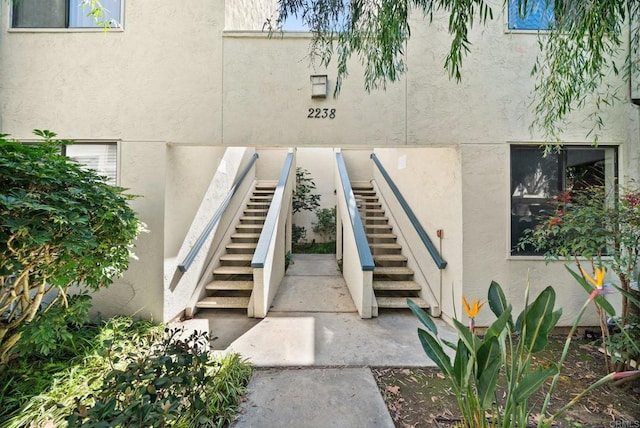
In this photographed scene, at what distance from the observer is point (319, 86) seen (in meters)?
3.59

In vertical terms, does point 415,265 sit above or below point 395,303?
above

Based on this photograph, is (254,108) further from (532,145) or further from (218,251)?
(532,145)

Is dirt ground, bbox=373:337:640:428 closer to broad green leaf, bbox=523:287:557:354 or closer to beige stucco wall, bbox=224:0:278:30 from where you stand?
broad green leaf, bbox=523:287:557:354

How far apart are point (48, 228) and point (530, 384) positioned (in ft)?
11.5

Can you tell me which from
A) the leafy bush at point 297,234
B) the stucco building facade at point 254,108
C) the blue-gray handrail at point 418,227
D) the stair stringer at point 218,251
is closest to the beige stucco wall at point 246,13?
the stucco building facade at point 254,108

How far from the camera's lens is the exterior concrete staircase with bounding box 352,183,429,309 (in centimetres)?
471

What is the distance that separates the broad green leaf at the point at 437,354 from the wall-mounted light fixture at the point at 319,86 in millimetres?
3072

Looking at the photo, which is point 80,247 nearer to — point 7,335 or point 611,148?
point 7,335

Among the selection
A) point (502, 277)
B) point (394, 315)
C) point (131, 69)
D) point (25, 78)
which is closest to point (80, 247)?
point (131, 69)

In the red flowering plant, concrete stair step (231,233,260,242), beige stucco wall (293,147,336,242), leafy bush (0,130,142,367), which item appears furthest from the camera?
beige stucco wall (293,147,336,242)

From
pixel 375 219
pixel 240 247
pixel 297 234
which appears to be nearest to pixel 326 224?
pixel 297 234

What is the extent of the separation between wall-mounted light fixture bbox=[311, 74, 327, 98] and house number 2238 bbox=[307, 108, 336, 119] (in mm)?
178

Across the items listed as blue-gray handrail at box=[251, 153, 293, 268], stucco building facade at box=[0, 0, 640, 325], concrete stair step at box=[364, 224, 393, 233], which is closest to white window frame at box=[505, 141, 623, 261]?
stucco building facade at box=[0, 0, 640, 325]

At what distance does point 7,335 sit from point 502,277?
5534mm
